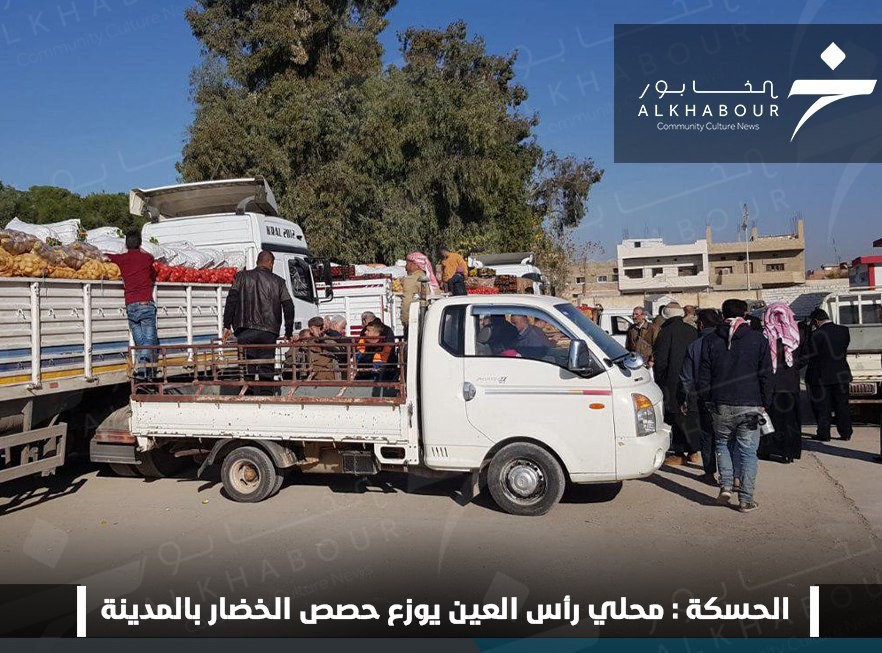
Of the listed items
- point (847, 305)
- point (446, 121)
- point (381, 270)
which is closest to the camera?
point (847, 305)

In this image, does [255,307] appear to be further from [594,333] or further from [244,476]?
[594,333]

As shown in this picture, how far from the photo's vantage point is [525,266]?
27.0 meters

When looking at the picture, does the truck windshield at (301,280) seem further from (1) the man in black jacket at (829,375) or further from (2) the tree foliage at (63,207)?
(2) the tree foliage at (63,207)

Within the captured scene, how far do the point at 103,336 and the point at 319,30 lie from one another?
22.4 meters

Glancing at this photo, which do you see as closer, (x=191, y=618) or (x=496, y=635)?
(x=496, y=635)

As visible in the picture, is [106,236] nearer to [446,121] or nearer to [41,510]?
[41,510]

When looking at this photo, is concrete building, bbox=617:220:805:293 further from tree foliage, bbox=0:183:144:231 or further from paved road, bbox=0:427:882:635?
paved road, bbox=0:427:882:635

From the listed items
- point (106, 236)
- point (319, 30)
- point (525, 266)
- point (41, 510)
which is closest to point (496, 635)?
point (41, 510)

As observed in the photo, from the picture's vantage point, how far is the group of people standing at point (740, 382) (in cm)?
693

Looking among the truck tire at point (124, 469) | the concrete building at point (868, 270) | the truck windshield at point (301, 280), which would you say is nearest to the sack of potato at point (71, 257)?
the truck tire at point (124, 469)

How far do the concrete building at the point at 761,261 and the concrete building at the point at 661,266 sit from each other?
66.0 inches

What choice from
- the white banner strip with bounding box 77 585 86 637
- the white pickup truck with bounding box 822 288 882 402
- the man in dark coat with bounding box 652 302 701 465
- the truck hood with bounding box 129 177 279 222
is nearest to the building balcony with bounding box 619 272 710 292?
the white pickup truck with bounding box 822 288 882 402

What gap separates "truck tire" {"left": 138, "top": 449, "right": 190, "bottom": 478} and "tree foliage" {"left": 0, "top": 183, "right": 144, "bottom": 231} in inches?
1135

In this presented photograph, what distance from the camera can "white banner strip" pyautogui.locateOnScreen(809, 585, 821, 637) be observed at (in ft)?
14.7
